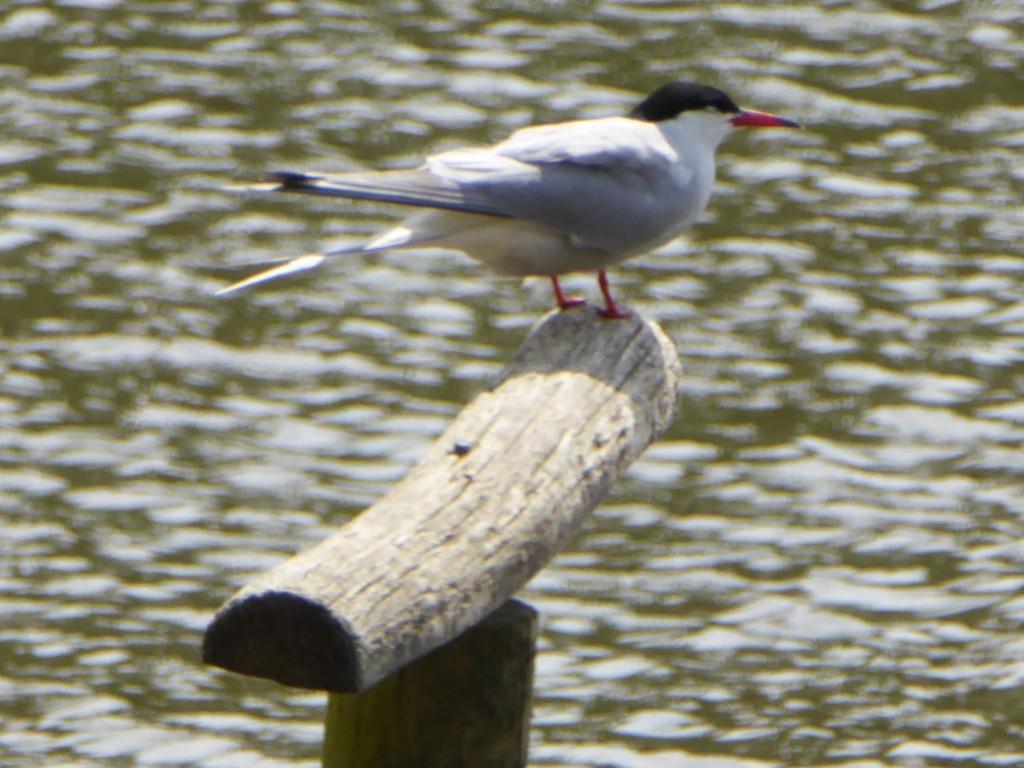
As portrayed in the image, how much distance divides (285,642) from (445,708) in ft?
2.20

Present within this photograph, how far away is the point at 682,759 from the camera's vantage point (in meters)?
6.25

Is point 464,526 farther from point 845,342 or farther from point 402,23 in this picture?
point 402,23

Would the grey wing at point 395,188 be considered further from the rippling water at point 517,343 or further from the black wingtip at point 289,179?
the rippling water at point 517,343

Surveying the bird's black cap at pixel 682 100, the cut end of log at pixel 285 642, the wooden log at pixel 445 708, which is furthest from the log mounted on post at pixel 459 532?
the bird's black cap at pixel 682 100

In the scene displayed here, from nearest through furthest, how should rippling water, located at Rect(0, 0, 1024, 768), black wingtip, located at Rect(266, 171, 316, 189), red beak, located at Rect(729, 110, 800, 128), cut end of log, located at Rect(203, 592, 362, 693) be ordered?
cut end of log, located at Rect(203, 592, 362, 693) → black wingtip, located at Rect(266, 171, 316, 189) → red beak, located at Rect(729, 110, 800, 128) → rippling water, located at Rect(0, 0, 1024, 768)

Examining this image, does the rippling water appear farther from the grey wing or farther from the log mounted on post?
the log mounted on post

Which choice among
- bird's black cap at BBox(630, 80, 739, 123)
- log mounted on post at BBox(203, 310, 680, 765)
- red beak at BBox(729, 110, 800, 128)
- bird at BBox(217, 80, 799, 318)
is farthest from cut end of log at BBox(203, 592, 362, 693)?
red beak at BBox(729, 110, 800, 128)

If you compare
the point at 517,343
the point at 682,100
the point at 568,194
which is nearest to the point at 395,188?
the point at 568,194

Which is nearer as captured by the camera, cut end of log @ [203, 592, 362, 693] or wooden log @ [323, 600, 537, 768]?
cut end of log @ [203, 592, 362, 693]

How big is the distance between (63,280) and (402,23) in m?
3.30

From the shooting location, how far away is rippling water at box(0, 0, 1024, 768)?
655cm

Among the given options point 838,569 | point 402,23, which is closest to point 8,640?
point 838,569

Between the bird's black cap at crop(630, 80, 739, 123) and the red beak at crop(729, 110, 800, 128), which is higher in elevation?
the bird's black cap at crop(630, 80, 739, 123)

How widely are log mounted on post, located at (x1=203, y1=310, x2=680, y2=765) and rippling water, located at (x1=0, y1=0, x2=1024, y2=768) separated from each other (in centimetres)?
232
